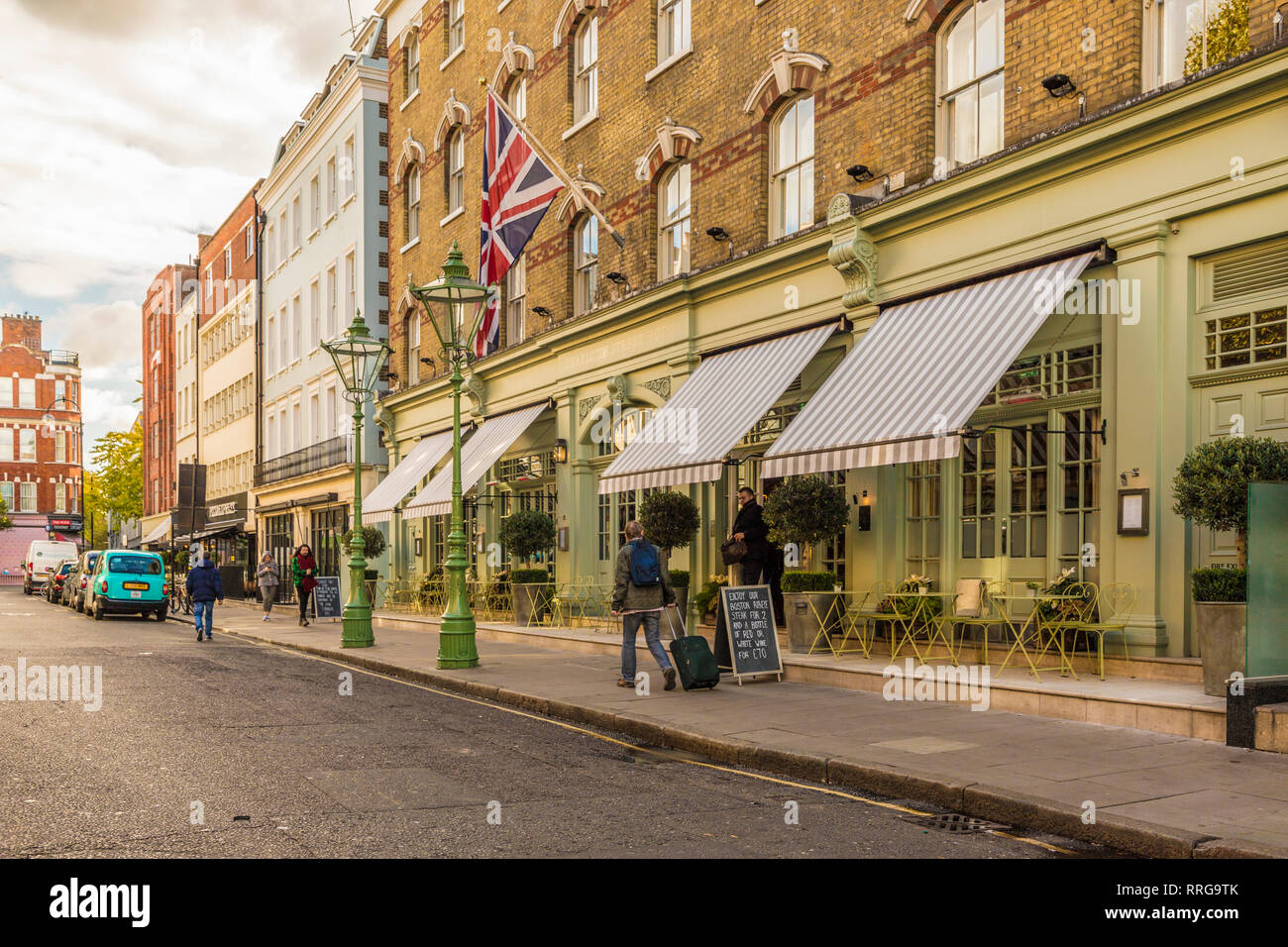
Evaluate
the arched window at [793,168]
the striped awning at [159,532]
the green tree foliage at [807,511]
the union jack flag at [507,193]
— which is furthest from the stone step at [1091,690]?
the striped awning at [159,532]

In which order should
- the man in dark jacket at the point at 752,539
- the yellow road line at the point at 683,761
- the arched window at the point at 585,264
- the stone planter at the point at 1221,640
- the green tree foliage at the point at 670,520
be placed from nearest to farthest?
1. the yellow road line at the point at 683,761
2. the stone planter at the point at 1221,640
3. the man in dark jacket at the point at 752,539
4. the green tree foliage at the point at 670,520
5. the arched window at the point at 585,264

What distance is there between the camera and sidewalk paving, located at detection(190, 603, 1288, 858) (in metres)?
6.45

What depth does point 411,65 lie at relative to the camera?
1214 inches

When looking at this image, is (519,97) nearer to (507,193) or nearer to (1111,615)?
(507,193)

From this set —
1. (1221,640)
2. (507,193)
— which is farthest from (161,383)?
(1221,640)

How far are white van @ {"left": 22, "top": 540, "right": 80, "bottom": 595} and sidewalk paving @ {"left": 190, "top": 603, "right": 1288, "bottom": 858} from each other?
45936 millimetres

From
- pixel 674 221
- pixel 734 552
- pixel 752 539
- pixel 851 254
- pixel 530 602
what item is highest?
pixel 674 221

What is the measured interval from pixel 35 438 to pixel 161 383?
31.1 metres

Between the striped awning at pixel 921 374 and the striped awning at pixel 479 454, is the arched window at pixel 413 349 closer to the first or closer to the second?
the striped awning at pixel 479 454

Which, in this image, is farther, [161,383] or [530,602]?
[161,383]

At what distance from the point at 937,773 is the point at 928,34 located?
955 centimetres

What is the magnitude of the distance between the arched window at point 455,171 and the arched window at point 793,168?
12.0 metres

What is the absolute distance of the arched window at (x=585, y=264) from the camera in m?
21.8

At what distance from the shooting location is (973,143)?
1357cm
